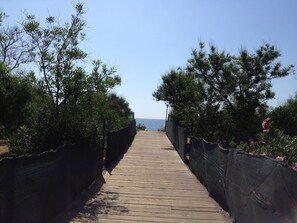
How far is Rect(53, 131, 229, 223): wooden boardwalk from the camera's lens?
775cm

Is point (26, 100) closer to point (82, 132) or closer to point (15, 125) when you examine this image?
point (15, 125)

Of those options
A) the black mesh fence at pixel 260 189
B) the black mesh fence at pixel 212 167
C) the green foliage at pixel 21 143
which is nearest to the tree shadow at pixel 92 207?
the green foliage at pixel 21 143

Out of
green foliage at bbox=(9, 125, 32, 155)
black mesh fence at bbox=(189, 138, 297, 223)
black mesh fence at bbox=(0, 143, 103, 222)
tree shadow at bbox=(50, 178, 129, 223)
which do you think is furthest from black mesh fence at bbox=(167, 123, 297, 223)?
green foliage at bbox=(9, 125, 32, 155)

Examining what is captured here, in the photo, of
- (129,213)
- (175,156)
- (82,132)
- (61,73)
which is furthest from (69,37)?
(175,156)

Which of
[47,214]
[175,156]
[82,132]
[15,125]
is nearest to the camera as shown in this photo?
[47,214]

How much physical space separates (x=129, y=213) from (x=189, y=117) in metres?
13.2

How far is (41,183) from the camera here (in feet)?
20.3

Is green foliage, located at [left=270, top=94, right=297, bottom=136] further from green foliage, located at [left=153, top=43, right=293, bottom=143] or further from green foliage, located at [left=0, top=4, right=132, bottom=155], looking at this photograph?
green foliage, located at [left=0, top=4, right=132, bottom=155]

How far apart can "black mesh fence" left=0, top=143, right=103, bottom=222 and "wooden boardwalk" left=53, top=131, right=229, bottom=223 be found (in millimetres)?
376

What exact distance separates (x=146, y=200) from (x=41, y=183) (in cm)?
364

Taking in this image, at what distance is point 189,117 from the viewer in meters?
20.9

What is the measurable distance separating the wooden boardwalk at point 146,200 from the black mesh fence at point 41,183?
376 mm

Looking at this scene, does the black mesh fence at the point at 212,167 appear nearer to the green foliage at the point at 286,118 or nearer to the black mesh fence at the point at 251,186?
the black mesh fence at the point at 251,186

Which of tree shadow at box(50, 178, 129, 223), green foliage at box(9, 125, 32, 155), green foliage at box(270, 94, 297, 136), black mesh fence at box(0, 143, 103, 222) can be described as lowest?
tree shadow at box(50, 178, 129, 223)
